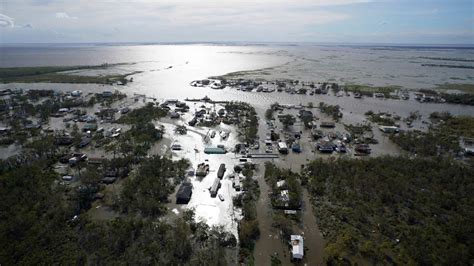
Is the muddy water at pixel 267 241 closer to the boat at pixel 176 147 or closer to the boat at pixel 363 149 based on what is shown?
the boat at pixel 176 147

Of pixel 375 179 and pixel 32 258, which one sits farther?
pixel 375 179

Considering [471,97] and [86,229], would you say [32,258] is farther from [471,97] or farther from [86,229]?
[471,97]

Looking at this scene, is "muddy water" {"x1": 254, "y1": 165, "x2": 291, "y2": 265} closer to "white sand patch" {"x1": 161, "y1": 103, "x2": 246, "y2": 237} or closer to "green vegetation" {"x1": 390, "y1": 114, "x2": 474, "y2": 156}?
"white sand patch" {"x1": 161, "y1": 103, "x2": 246, "y2": 237}

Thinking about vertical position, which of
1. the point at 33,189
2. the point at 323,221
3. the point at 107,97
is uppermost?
the point at 107,97

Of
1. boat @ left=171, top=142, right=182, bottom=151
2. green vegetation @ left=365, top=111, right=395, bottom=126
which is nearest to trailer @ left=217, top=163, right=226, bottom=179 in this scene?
boat @ left=171, top=142, right=182, bottom=151

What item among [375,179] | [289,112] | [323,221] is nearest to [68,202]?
[323,221]

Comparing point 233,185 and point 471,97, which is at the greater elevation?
point 471,97
